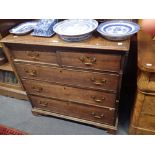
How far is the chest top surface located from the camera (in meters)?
0.93

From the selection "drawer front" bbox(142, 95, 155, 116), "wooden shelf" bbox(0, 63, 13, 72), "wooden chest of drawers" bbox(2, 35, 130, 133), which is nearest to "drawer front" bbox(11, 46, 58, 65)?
"wooden chest of drawers" bbox(2, 35, 130, 133)

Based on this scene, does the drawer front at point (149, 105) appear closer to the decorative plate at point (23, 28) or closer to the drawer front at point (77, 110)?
the drawer front at point (77, 110)

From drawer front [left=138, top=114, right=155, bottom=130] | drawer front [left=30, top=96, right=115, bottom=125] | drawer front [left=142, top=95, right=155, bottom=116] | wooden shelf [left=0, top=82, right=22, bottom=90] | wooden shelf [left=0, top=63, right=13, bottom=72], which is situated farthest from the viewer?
wooden shelf [left=0, top=82, right=22, bottom=90]

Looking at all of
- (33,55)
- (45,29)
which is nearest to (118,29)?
(45,29)

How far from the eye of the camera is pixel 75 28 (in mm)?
1069

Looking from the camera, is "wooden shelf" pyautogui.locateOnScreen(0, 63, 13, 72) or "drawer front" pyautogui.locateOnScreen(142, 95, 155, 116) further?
"wooden shelf" pyautogui.locateOnScreen(0, 63, 13, 72)

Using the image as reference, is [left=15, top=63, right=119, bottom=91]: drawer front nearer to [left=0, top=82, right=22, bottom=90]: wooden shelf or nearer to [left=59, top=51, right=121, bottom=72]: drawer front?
[left=59, top=51, right=121, bottom=72]: drawer front

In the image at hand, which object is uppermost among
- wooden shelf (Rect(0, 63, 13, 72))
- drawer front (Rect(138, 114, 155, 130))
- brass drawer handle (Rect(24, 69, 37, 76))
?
brass drawer handle (Rect(24, 69, 37, 76))

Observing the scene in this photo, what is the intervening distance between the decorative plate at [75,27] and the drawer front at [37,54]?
14 centimetres

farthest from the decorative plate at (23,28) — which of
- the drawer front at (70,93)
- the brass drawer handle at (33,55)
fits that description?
the drawer front at (70,93)

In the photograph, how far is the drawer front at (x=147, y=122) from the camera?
3.94ft

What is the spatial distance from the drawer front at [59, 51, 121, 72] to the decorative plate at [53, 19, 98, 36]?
12 cm
